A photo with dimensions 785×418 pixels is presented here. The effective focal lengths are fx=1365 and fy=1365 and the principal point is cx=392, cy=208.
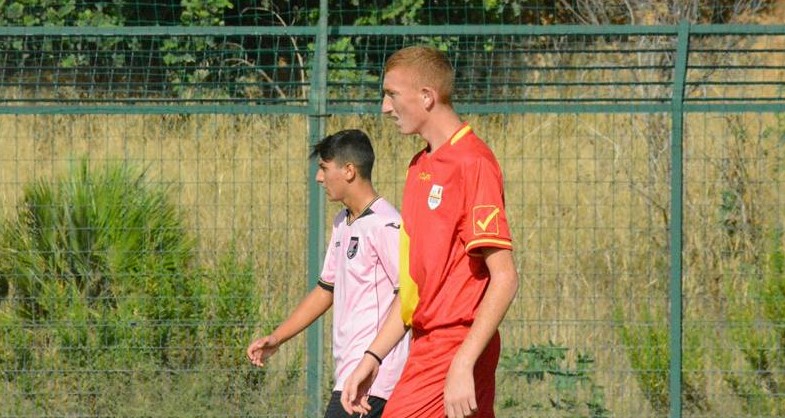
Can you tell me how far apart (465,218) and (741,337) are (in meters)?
4.67

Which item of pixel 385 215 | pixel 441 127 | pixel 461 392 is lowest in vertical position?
pixel 461 392

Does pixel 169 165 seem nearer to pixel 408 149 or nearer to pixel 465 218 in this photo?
pixel 408 149

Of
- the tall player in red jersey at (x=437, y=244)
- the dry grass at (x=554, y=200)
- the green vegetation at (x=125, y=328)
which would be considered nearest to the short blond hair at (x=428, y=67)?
the tall player in red jersey at (x=437, y=244)

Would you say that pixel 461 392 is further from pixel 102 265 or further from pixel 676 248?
pixel 102 265

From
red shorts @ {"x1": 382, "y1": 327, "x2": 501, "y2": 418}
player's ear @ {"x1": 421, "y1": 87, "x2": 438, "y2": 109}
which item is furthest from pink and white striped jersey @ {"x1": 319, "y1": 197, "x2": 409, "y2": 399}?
player's ear @ {"x1": 421, "y1": 87, "x2": 438, "y2": 109}

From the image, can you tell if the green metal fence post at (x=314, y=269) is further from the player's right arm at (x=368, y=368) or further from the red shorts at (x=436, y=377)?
the red shorts at (x=436, y=377)

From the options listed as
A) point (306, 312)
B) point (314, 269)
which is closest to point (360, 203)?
point (306, 312)

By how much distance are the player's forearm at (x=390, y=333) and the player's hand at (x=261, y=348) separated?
1.18m

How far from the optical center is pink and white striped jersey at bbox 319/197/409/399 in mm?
5461

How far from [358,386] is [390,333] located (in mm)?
220

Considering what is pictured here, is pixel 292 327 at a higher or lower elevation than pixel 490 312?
lower

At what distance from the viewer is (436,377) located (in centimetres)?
418

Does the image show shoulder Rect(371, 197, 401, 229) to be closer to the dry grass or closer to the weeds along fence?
the weeds along fence

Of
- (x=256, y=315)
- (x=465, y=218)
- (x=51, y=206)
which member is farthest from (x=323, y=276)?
(x=51, y=206)
